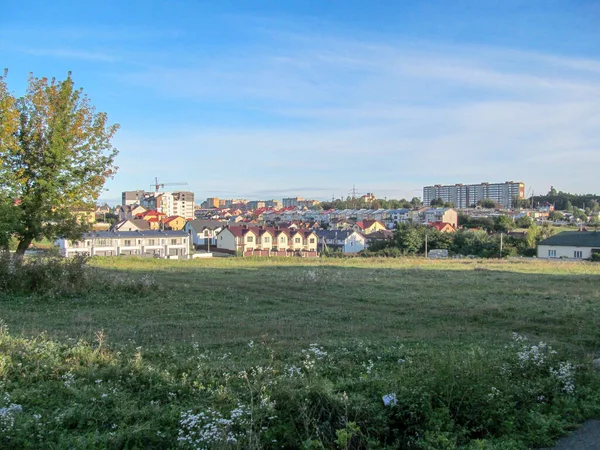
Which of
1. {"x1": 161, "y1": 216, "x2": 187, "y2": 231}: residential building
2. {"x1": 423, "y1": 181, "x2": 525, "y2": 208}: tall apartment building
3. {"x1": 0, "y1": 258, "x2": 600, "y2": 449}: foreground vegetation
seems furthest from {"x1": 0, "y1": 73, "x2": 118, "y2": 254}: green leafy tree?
{"x1": 423, "y1": 181, "x2": 525, "y2": 208}: tall apartment building

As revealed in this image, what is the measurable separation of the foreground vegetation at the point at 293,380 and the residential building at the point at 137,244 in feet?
133

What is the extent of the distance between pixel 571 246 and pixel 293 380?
1870 inches

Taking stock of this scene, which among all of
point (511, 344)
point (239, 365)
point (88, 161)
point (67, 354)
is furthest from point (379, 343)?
point (88, 161)

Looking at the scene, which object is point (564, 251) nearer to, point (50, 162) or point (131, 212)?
point (50, 162)

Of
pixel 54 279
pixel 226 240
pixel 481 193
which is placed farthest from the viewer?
pixel 481 193

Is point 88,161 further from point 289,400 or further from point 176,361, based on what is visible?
point 289,400

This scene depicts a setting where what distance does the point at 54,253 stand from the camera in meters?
15.1

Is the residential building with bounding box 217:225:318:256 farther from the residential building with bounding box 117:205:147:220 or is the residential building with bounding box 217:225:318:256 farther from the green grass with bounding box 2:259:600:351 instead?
the green grass with bounding box 2:259:600:351

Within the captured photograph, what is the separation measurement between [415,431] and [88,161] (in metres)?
16.3

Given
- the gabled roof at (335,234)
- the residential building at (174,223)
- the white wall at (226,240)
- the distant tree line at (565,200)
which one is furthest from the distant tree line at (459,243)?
the distant tree line at (565,200)

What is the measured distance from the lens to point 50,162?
1598cm

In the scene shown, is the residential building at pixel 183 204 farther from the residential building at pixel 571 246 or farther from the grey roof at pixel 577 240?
the grey roof at pixel 577 240

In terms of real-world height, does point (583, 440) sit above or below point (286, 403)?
below

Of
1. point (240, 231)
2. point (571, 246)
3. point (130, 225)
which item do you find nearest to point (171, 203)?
point (130, 225)
